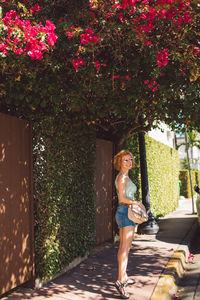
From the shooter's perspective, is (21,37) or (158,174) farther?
(158,174)

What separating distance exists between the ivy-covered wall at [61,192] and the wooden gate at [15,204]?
0.14 meters

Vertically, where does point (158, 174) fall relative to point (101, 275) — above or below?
above

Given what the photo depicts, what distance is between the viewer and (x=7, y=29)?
4.02 meters

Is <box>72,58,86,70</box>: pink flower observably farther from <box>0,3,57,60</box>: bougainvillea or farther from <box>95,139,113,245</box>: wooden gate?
<box>95,139,113,245</box>: wooden gate

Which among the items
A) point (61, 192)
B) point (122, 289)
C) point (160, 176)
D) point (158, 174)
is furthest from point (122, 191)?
point (160, 176)

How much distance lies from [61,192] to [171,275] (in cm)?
220

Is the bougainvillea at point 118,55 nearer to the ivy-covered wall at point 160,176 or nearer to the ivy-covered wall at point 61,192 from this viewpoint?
the ivy-covered wall at point 61,192

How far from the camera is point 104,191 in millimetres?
7719

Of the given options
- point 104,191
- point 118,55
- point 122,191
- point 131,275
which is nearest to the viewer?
point 122,191

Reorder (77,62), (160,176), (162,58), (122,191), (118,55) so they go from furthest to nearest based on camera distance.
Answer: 1. (160,176)
2. (118,55)
3. (162,58)
4. (77,62)
5. (122,191)

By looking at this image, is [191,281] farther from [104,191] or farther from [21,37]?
[21,37]

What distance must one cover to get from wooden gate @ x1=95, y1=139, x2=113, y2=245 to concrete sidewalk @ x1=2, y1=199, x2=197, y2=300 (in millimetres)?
376

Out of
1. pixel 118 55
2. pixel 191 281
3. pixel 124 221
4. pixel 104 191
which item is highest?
pixel 118 55

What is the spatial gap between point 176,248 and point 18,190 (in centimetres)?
424
